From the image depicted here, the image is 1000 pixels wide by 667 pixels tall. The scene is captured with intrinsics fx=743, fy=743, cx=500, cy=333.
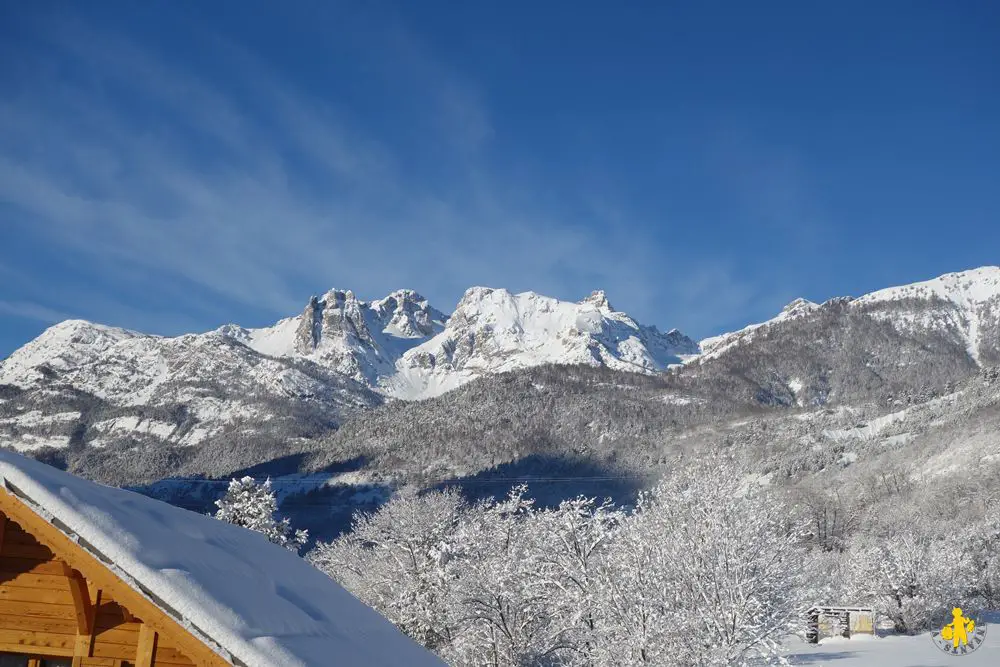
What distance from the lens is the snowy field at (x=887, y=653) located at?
2414cm

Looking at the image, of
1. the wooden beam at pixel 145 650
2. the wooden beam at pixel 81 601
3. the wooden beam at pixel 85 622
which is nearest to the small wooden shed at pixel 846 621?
the wooden beam at pixel 85 622

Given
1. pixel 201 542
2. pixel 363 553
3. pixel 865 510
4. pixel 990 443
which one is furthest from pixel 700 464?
pixel 990 443

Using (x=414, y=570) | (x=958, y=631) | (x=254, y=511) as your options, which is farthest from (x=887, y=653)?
(x=254, y=511)

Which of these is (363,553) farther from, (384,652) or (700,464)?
(384,652)

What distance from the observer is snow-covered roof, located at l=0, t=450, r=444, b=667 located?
21.3 ft

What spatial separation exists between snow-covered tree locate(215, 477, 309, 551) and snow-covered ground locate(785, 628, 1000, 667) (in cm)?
2898

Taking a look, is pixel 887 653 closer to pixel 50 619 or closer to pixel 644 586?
pixel 644 586

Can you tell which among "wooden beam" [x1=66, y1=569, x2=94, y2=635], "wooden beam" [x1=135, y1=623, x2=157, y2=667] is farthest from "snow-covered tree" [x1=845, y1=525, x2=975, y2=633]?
"wooden beam" [x1=135, y1=623, x2=157, y2=667]

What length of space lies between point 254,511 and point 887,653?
119 ft

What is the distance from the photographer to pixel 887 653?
27.7 meters

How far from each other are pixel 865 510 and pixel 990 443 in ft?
80.2

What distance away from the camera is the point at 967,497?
3300 inches

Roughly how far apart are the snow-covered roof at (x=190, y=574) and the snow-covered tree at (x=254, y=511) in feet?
125

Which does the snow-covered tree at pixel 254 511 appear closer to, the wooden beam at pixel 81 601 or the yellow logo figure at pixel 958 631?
the yellow logo figure at pixel 958 631
